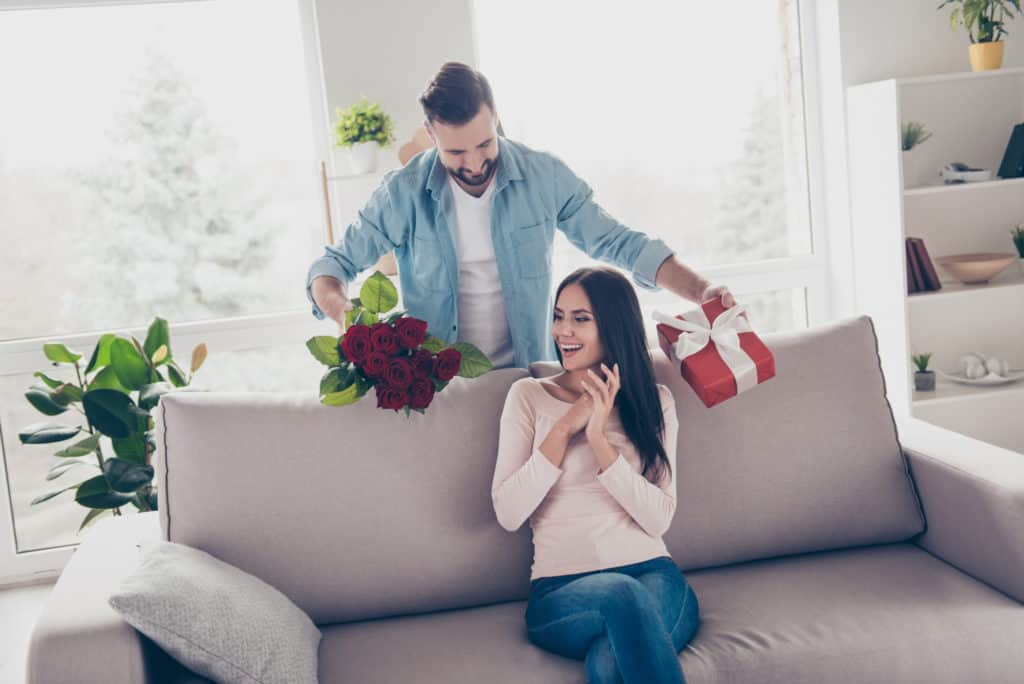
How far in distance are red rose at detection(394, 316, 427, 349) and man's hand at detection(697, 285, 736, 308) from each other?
0.66 metres

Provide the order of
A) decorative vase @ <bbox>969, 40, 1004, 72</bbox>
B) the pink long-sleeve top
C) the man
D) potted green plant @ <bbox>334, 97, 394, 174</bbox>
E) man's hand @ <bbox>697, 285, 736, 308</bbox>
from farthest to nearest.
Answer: decorative vase @ <bbox>969, 40, 1004, 72</bbox>, potted green plant @ <bbox>334, 97, 394, 174</bbox>, the man, man's hand @ <bbox>697, 285, 736, 308</bbox>, the pink long-sleeve top

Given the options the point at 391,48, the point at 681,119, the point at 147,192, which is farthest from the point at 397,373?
the point at 681,119

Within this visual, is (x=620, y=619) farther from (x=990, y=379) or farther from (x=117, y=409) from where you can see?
(x=990, y=379)

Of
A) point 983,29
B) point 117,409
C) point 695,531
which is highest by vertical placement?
point 983,29

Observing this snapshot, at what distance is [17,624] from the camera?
3.23 m

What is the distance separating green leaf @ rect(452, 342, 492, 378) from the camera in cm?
210

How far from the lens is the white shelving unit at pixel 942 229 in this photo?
3.62 metres

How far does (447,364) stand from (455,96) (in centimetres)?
63

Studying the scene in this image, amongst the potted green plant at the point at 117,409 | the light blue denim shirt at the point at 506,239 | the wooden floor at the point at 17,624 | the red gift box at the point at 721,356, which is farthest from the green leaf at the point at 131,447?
the red gift box at the point at 721,356

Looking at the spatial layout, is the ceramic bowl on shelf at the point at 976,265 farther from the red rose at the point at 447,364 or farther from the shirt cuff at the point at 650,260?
the red rose at the point at 447,364

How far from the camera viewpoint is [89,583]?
183 centimetres

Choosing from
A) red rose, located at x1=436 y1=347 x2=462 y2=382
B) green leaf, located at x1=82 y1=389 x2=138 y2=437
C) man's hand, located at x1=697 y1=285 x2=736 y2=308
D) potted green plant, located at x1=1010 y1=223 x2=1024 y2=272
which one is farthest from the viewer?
potted green plant, located at x1=1010 y1=223 x2=1024 y2=272

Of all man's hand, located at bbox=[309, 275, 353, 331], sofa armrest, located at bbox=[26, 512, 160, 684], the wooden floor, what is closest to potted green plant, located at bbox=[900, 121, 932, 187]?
man's hand, located at bbox=[309, 275, 353, 331]

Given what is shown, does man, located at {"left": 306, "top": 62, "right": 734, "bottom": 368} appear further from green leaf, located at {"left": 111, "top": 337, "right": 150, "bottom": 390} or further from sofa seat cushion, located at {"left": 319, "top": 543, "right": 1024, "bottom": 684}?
green leaf, located at {"left": 111, "top": 337, "right": 150, "bottom": 390}
